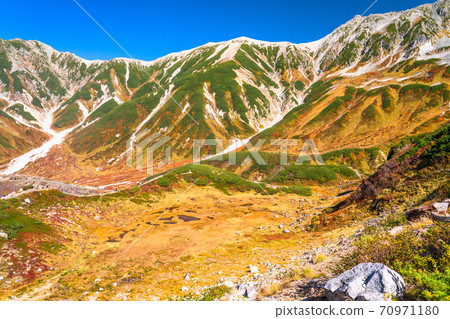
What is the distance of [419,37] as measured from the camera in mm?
156125

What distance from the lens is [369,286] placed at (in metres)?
5.48

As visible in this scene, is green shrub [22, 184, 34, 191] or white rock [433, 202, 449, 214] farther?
green shrub [22, 184, 34, 191]

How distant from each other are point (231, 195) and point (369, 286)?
4505cm

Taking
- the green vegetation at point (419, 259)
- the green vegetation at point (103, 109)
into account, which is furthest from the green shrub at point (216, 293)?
the green vegetation at point (103, 109)

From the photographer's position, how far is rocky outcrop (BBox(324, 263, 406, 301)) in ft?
17.3

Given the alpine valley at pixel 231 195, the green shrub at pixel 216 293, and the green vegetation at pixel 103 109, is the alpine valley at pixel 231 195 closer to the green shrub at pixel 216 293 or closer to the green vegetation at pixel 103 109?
the green shrub at pixel 216 293

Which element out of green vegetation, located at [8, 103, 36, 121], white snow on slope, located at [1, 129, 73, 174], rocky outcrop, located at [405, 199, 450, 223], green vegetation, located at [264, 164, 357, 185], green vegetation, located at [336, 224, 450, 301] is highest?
green vegetation, located at [8, 103, 36, 121]

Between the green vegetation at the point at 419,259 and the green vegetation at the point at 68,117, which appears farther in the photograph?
the green vegetation at the point at 68,117

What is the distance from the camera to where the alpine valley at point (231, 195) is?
12540mm

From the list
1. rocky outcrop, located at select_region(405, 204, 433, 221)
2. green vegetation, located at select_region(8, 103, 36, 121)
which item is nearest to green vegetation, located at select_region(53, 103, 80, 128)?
green vegetation, located at select_region(8, 103, 36, 121)

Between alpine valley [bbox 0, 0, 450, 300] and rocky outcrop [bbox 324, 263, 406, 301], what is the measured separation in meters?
0.38

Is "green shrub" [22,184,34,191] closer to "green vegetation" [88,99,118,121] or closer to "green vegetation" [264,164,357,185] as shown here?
"green vegetation" [264,164,357,185]

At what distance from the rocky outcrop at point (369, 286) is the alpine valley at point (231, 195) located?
0.38 m
